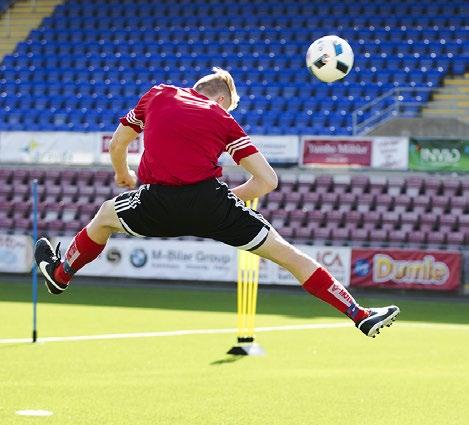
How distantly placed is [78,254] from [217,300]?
42.3ft

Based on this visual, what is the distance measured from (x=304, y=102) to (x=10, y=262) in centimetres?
919

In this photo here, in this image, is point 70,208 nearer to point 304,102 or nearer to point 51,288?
point 304,102

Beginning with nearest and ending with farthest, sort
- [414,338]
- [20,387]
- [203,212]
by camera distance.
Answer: [203,212] → [20,387] → [414,338]

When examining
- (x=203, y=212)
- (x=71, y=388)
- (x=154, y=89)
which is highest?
(x=154, y=89)

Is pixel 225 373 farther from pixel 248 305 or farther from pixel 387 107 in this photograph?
pixel 387 107

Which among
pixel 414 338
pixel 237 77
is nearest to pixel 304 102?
pixel 237 77

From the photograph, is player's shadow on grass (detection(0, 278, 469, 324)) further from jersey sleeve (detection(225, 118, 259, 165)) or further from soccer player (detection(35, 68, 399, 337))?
jersey sleeve (detection(225, 118, 259, 165))

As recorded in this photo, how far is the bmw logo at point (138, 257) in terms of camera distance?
23453mm

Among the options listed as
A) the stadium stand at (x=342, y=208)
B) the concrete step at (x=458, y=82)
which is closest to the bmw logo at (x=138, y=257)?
the stadium stand at (x=342, y=208)

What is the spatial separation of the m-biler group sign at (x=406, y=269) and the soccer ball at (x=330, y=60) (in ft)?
42.4

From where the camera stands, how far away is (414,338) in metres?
13.8

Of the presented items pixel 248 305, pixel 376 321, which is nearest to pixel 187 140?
pixel 376 321

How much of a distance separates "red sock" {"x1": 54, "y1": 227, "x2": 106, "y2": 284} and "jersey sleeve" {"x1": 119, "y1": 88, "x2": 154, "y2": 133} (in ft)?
2.58

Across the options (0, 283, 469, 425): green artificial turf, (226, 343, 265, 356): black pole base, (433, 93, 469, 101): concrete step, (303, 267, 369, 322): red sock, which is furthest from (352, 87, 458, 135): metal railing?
(303, 267, 369, 322): red sock
